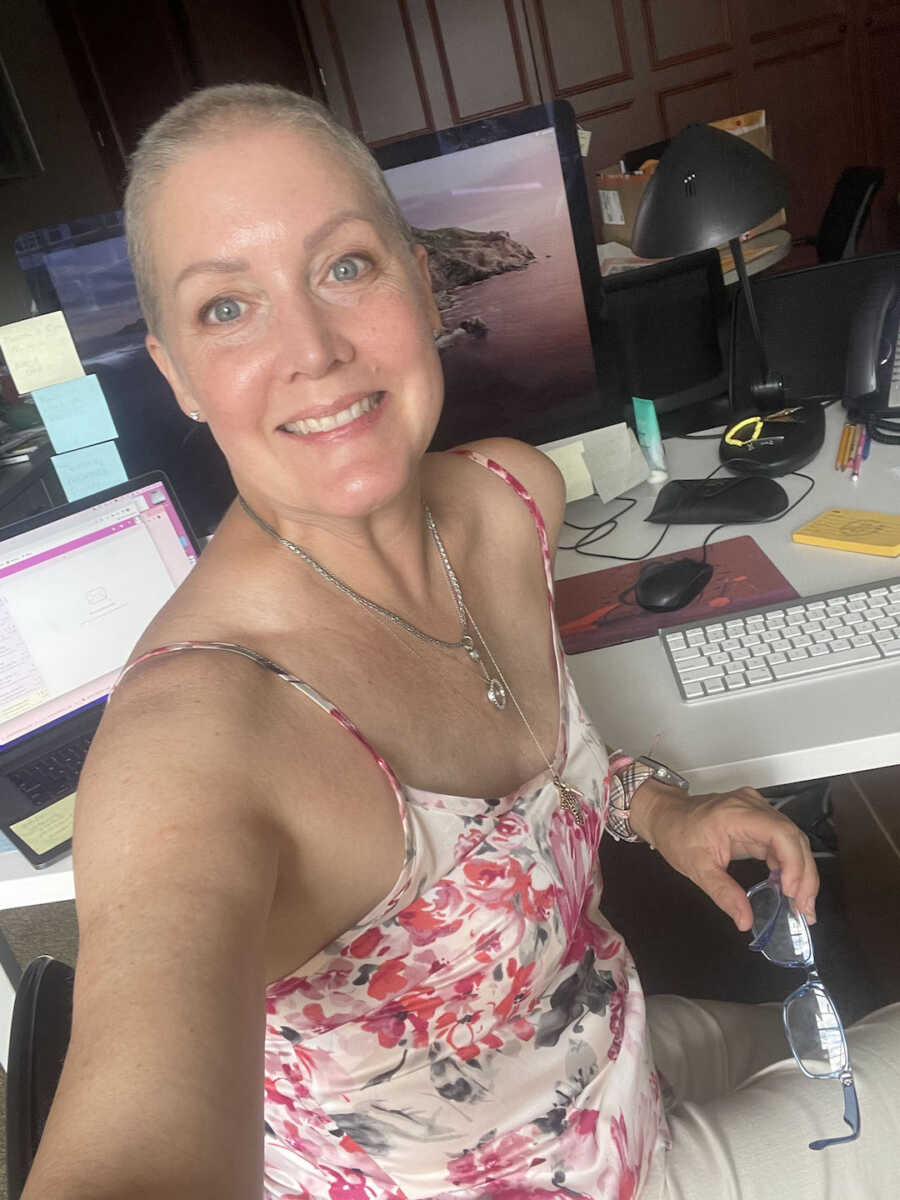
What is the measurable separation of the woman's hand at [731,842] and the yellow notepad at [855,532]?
43 centimetres

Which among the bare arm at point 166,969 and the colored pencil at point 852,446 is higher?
the bare arm at point 166,969

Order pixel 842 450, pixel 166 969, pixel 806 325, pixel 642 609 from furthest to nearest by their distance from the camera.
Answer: pixel 806 325
pixel 842 450
pixel 642 609
pixel 166 969

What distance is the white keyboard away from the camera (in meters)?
1.05

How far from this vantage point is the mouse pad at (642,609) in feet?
3.99

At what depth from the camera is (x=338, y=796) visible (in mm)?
678

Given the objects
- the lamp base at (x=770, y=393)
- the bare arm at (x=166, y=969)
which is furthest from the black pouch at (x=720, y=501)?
the bare arm at (x=166, y=969)

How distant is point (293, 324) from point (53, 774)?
30.8 inches

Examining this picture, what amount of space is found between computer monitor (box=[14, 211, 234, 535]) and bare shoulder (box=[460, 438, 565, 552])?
1.53 ft

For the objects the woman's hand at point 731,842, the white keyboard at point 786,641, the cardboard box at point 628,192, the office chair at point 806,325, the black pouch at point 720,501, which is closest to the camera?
the woman's hand at point 731,842

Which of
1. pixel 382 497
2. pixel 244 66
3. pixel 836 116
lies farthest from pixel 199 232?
pixel 836 116

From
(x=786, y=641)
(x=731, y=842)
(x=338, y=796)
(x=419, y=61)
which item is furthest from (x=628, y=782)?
(x=419, y=61)

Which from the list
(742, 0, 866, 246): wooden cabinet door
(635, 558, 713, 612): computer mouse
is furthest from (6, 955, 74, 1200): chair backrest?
(742, 0, 866, 246): wooden cabinet door

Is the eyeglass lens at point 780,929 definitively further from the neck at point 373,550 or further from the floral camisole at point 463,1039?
the neck at point 373,550

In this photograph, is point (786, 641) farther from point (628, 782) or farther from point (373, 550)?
point (373, 550)
